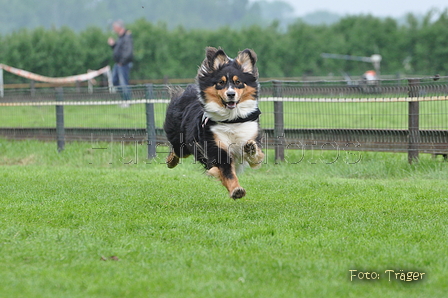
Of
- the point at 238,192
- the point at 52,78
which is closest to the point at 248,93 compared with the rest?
the point at 238,192

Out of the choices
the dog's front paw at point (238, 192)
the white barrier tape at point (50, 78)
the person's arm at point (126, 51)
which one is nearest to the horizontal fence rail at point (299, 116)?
the dog's front paw at point (238, 192)

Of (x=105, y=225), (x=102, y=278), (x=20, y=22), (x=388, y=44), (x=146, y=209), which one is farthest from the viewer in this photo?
(x=20, y=22)

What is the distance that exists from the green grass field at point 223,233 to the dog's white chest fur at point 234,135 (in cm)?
64

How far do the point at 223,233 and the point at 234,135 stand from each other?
5.78 ft

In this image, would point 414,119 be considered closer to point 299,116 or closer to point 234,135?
point 299,116

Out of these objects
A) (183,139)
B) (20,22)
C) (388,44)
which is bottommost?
(183,139)

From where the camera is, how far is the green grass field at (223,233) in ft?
12.9

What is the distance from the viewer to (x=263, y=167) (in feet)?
33.9

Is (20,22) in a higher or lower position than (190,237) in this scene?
higher

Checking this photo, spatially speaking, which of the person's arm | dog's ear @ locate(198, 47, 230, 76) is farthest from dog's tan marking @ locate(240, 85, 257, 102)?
the person's arm

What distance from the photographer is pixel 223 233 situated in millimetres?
5312

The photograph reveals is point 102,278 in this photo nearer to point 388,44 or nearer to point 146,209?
point 146,209

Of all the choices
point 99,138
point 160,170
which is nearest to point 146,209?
point 160,170

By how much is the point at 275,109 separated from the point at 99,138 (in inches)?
147
